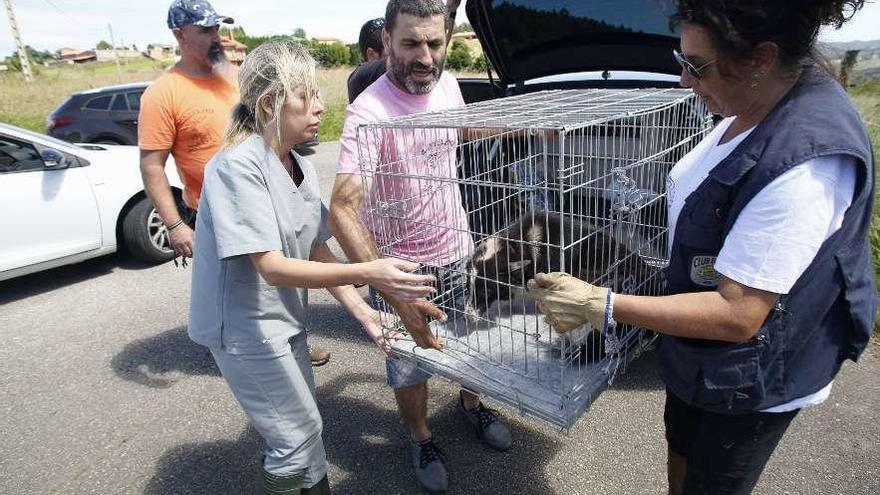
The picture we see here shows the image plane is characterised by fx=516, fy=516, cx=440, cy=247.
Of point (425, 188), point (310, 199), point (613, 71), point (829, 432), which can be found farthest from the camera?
point (613, 71)

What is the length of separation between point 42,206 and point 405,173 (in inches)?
180

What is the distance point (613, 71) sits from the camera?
11.9 ft

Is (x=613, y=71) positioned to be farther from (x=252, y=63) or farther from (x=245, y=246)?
(x=245, y=246)

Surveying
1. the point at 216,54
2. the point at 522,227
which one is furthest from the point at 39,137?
the point at 522,227

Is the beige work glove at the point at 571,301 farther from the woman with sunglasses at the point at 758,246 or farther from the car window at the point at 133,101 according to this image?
the car window at the point at 133,101

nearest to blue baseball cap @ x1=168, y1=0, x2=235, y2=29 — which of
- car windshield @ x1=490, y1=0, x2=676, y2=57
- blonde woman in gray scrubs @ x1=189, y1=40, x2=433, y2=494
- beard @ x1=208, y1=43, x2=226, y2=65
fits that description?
beard @ x1=208, y1=43, x2=226, y2=65

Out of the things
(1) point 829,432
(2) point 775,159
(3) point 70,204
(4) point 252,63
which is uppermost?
(4) point 252,63

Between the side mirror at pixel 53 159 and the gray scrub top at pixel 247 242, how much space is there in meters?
4.29

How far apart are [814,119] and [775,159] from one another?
0.42 feet

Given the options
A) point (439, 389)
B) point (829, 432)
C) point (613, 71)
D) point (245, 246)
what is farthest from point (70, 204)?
point (829, 432)

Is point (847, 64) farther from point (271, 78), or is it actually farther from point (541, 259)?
point (271, 78)

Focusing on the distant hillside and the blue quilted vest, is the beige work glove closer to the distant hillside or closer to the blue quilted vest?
the blue quilted vest

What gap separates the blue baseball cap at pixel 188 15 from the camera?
3.10 meters

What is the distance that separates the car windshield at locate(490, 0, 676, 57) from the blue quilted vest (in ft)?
7.84
